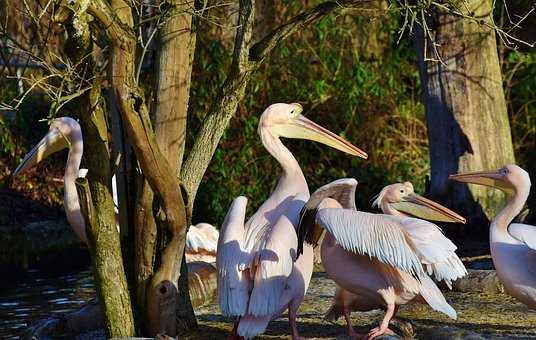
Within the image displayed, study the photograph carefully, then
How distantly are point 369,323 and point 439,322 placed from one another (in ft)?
1.40

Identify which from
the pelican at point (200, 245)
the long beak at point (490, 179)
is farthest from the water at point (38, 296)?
the long beak at point (490, 179)

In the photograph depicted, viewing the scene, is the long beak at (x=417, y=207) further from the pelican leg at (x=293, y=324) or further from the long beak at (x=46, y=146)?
the long beak at (x=46, y=146)

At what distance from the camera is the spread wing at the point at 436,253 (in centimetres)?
525

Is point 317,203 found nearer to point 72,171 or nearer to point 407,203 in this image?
point 407,203

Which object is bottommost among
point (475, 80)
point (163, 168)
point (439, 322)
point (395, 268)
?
point (439, 322)

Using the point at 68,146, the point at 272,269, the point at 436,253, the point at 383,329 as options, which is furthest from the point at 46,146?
the point at 436,253

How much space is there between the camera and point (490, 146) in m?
9.37

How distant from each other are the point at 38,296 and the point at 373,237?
390 cm

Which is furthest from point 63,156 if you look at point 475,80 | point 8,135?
point 475,80

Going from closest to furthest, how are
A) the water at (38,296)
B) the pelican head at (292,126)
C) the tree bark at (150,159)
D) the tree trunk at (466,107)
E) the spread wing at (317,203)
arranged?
the tree bark at (150,159)
the spread wing at (317,203)
the pelican head at (292,126)
the water at (38,296)
the tree trunk at (466,107)

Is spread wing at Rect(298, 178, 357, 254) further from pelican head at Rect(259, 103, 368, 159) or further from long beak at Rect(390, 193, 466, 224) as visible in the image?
long beak at Rect(390, 193, 466, 224)

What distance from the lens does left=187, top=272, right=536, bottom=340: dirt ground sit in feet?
18.4

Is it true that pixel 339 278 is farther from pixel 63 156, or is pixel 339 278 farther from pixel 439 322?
pixel 63 156

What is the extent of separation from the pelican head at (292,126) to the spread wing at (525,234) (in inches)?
46.0
